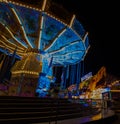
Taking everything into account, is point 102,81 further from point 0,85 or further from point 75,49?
point 0,85

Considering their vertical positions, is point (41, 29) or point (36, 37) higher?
point (41, 29)

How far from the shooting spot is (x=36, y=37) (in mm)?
18234

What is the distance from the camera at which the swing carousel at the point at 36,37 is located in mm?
14852

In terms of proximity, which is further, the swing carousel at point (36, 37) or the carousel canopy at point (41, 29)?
the swing carousel at point (36, 37)

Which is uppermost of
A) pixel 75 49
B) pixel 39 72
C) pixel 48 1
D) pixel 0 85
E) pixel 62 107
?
→ pixel 48 1

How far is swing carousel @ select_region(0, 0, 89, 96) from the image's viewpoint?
1485 centimetres

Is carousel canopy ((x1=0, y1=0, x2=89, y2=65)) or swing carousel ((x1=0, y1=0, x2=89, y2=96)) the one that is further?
swing carousel ((x1=0, y1=0, x2=89, y2=96))

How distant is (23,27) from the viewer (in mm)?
17094

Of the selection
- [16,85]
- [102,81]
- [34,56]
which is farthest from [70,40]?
[102,81]

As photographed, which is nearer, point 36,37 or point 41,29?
point 41,29

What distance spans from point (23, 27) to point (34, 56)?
330 cm

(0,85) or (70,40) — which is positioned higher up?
(70,40)

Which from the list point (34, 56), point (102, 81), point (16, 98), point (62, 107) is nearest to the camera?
point (16, 98)

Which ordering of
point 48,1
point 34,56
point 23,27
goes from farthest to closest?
point 34,56 < point 23,27 < point 48,1
